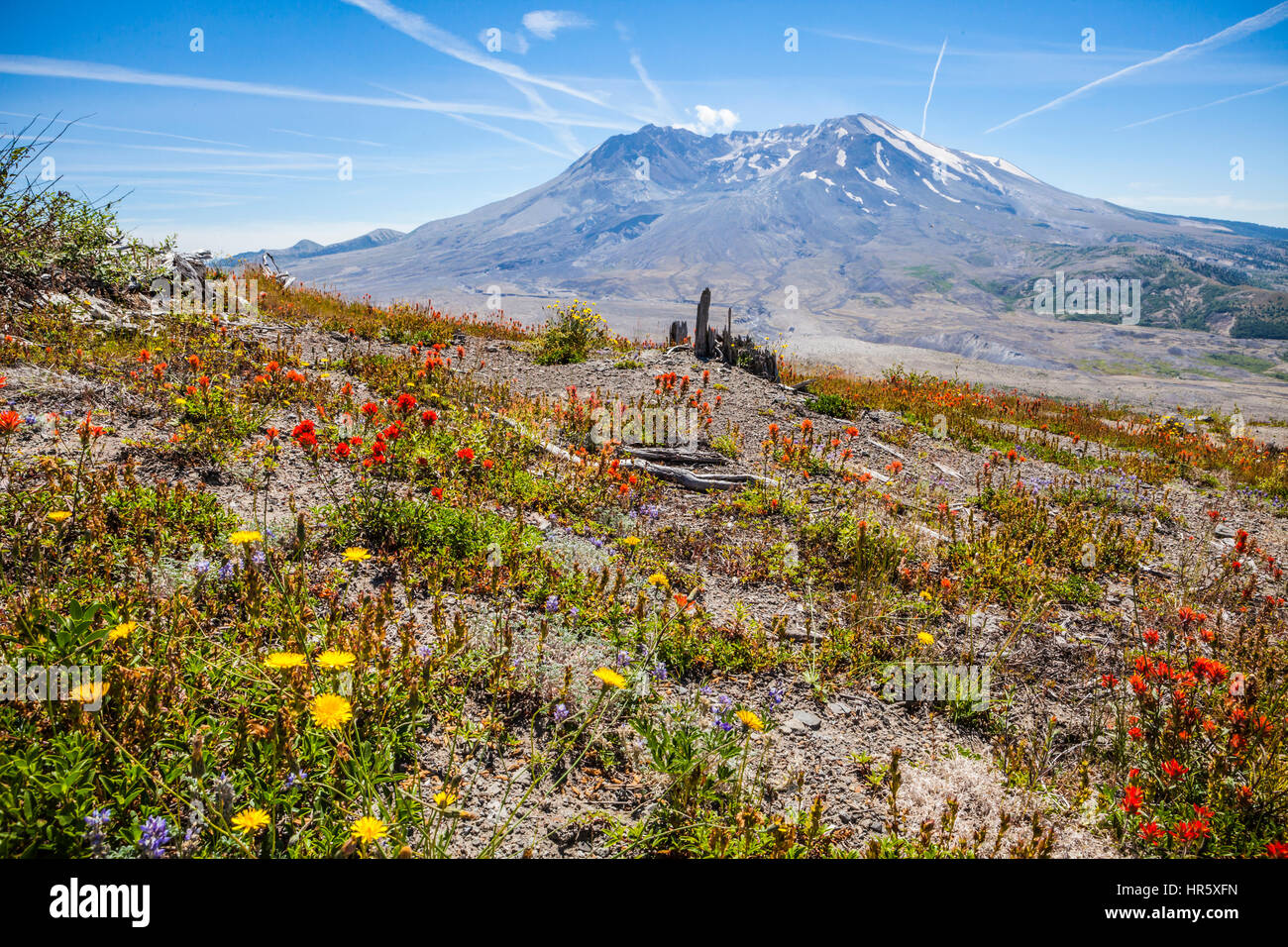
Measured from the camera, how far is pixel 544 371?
12.9m

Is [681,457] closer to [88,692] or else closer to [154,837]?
[88,692]

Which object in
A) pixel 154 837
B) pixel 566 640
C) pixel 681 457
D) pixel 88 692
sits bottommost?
pixel 566 640

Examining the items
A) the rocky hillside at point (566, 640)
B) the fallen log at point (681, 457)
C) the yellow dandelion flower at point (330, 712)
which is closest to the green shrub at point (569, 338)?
the rocky hillside at point (566, 640)

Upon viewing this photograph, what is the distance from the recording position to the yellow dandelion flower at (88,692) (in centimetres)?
206

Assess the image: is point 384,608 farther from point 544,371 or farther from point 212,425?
point 544,371

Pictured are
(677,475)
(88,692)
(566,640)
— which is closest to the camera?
(88,692)

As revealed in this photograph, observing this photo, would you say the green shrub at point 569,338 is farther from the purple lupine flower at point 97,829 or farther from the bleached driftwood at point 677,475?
the purple lupine flower at point 97,829

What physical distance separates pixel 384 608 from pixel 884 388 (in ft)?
53.5

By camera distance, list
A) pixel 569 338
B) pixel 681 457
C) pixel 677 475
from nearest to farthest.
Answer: pixel 677 475, pixel 681 457, pixel 569 338

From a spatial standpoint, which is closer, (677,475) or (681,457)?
(677,475)

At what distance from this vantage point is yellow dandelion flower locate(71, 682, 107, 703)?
2.06m

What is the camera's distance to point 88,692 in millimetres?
2102

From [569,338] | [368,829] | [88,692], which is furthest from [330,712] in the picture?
[569,338]

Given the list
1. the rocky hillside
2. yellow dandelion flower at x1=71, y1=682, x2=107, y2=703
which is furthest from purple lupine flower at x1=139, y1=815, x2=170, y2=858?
yellow dandelion flower at x1=71, y1=682, x2=107, y2=703
